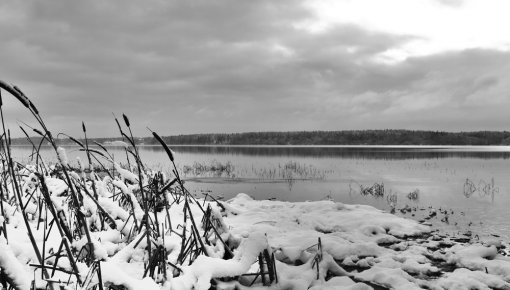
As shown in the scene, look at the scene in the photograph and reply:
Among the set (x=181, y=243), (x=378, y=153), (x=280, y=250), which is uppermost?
(x=181, y=243)

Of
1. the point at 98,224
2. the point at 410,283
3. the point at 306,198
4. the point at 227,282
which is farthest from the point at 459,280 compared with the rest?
the point at 306,198

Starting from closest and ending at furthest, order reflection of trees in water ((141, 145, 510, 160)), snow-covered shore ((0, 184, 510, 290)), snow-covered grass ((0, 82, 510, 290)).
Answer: snow-covered grass ((0, 82, 510, 290))
snow-covered shore ((0, 184, 510, 290))
reflection of trees in water ((141, 145, 510, 160))

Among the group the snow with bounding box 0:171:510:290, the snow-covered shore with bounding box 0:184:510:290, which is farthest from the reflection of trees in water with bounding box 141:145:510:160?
the snow with bounding box 0:171:510:290

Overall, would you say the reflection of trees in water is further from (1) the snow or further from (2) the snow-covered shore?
(1) the snow

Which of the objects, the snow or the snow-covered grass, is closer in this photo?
the snow-covered grass

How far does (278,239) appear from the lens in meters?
8.70

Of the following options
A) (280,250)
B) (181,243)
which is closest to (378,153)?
(280,250)

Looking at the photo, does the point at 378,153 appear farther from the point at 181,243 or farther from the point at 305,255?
the point at 181,243

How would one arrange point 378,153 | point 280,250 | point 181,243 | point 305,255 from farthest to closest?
point 378,153
point 280,250
point 305,255
point 181,243

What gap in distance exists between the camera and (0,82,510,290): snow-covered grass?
2.13 metres

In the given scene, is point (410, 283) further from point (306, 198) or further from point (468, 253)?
point (306, 198)

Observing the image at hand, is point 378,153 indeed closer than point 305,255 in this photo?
No

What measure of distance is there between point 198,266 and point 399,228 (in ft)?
28.3

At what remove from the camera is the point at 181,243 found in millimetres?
4305
